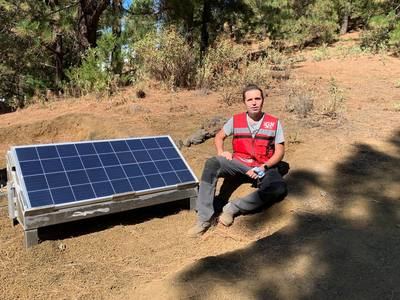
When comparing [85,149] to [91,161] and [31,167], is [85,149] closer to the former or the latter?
[91,161]

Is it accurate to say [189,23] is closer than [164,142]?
No

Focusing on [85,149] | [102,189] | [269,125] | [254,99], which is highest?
[254,99]

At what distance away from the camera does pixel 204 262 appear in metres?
3.65

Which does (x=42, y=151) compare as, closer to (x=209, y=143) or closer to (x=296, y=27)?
(x=209, y=143)

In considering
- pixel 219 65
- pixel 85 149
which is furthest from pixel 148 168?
pixel 219 65

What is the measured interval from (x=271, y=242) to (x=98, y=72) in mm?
6581

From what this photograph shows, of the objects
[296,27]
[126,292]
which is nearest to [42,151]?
[126,292]

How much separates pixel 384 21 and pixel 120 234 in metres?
9.25

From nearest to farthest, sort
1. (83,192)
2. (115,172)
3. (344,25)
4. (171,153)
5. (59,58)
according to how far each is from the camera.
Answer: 1. (83,192)
2. (115,172)
3. (171,153)
4. (59,58)
5. (344,25)

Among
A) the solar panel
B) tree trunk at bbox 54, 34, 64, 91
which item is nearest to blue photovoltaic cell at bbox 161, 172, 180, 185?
the solar panel

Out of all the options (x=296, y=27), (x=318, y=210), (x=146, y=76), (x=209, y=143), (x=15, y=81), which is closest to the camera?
(x=318, y=210)

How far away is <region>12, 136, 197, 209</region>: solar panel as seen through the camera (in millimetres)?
4199

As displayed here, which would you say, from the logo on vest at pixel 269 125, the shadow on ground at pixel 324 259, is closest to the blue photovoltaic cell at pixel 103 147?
the logo on vest at pixel 269 125

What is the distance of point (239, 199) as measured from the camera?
4.55 metres
